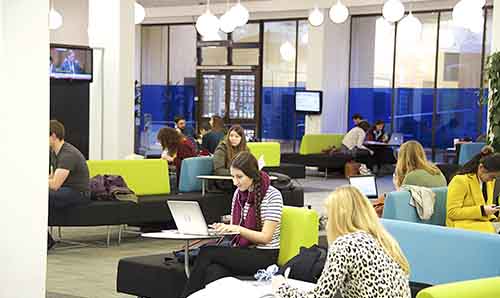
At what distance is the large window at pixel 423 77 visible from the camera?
21344 mm

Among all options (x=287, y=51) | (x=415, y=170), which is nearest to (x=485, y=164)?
(x=415, y=170)

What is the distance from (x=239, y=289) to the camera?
5.75 meters

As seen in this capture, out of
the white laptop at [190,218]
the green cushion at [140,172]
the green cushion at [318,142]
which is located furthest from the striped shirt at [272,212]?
the green cushion at [318,142]

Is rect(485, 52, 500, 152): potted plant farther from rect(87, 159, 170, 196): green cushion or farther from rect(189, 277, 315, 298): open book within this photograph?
rect(189, 277, 315, 298): open book

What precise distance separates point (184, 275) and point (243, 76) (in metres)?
18.1

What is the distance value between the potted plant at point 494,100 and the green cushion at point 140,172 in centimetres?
493

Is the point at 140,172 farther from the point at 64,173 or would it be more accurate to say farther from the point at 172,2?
the point at 172,2

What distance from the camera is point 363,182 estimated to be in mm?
10562

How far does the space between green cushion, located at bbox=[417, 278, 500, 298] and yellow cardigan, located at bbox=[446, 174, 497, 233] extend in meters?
3.59

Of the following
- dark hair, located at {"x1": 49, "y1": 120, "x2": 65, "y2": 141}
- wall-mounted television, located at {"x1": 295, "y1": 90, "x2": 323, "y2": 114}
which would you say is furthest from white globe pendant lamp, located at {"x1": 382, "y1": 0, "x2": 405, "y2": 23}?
dark hair, located at {"x1": 49, "y1": 120, "x2": 65, "y2": 141}

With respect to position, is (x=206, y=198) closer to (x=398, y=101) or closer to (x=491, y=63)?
(x=491, y=63)

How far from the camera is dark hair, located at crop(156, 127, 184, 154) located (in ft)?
40.6

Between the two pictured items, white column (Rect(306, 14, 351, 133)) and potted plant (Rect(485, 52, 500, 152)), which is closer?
potted plant (Rect(485, 52, 500, 152))

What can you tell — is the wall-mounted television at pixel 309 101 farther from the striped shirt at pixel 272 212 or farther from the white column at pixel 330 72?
the striped shirt at pixel 272 212
